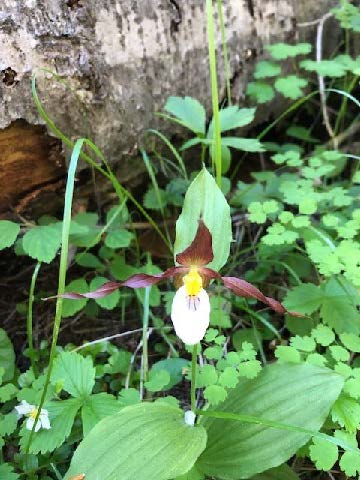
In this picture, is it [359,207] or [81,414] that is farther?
[359,207]

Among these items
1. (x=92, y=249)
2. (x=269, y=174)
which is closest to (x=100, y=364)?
(x=92, y=249)

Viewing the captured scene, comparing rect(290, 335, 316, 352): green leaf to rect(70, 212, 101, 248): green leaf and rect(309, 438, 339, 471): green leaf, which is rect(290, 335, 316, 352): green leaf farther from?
rect(70, 212, 101, 248): green leaf

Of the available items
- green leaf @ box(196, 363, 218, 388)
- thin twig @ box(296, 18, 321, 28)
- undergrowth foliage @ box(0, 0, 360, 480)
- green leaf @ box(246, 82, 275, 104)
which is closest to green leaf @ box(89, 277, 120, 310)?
undergrowth foliage @ box(0, 0, 360, 480)

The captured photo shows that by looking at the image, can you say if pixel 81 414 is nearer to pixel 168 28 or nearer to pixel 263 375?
pixel 263 375

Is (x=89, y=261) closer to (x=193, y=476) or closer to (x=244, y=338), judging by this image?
(x=244, y=338)

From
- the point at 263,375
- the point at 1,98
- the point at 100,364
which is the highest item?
the point at 1,98

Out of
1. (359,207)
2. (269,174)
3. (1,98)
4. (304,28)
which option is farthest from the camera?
(304,28)

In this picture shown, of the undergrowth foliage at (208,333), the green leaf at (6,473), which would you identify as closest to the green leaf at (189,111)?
the undergrowth foliage at (208,333)
